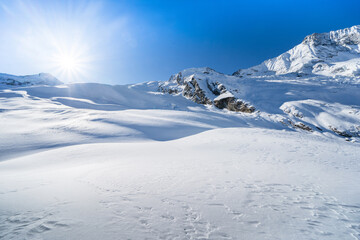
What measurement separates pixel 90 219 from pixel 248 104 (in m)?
31.5

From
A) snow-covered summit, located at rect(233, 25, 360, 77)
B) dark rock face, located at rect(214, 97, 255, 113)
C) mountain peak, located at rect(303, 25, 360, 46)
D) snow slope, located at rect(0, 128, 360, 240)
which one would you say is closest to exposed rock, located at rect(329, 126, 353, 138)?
dark rock face, located at rect(214, 97, 255, 113)

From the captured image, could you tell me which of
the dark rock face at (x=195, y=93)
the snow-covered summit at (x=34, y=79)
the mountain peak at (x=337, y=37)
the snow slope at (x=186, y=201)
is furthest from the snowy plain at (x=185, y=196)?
the mountain peak at (x=337, y=37)

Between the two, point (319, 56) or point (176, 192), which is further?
point (319, 56)

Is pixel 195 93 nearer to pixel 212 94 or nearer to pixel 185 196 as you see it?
pixel 212 94

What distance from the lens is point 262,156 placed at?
Answer: 23.4 feet

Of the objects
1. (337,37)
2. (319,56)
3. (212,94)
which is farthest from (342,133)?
(337,37)

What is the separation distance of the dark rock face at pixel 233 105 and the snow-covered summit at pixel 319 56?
63.3m

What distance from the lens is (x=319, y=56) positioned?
101000mm

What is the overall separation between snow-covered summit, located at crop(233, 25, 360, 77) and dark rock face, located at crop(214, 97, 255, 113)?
6328 cm

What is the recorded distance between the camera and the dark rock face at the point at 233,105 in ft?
95.0

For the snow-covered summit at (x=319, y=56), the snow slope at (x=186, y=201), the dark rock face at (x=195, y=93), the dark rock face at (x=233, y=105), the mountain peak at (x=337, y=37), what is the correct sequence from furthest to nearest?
1. the mountain peak at (x=337, y=37)
2. the snow-covered summit at (x=319, y=56)
3. the dark rock face at (x=195, y=93)
4. the dark rock face at (x=233, y=105)
5. the snow slope at (x=186, y=201)

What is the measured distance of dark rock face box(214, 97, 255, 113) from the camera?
29.0 m

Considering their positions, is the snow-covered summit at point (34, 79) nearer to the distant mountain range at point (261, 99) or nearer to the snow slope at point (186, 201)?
the distant mountain range at point (261, 99)

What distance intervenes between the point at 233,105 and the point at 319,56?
118 metres
